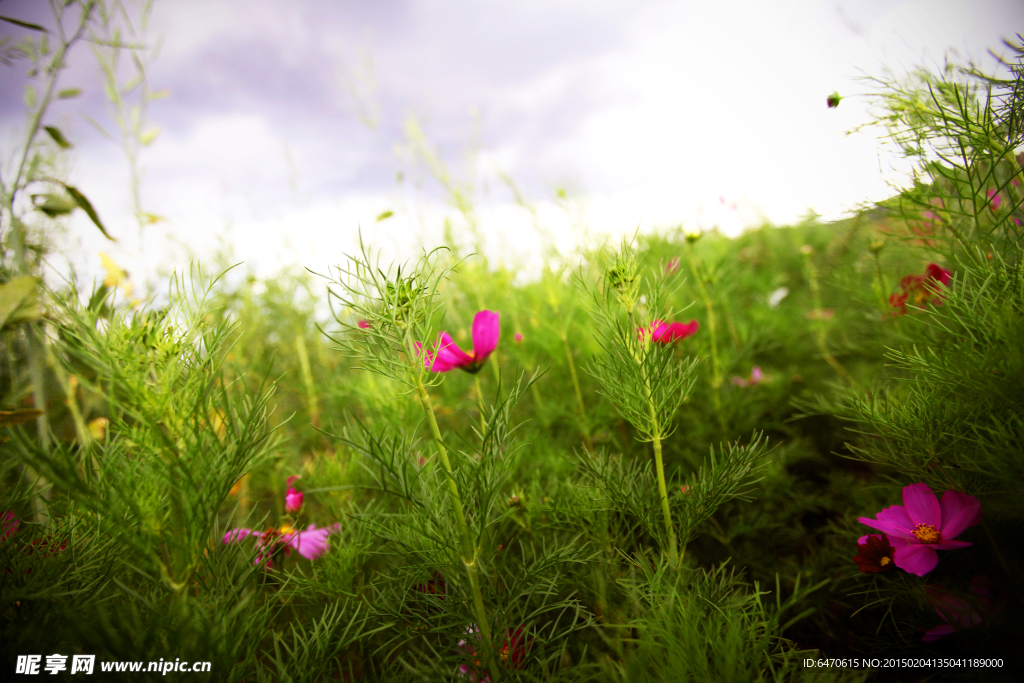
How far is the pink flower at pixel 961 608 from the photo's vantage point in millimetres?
426

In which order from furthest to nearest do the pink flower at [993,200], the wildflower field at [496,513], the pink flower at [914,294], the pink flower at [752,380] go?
the pink flower at [752,380] → the pink flower at [914,294] → the pink flower at [993,200] → the wildflower field at [496,513]

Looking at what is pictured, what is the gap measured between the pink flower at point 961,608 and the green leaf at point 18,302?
1.01 m

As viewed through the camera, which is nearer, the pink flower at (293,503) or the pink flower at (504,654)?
the pink flower at (504,654)

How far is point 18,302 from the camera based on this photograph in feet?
1.53

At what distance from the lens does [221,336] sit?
413mm

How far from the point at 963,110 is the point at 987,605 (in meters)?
0.57

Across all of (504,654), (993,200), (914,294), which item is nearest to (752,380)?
(914,294)

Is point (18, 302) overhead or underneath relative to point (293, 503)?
overhead

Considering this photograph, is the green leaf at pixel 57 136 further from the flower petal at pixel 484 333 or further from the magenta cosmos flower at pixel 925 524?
the magenta cosmos flower at pixel 925 524

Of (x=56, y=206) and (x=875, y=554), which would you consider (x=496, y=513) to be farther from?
(x=56, y=206)

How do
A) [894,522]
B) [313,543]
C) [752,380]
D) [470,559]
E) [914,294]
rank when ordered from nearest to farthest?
[470,559] → [894,522] → [313,543] → [914,294] → [752,380]

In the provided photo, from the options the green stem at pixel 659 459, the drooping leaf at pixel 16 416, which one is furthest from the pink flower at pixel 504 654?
the drooping leaf at pixel 16 416

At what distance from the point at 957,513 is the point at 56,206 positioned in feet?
3.70

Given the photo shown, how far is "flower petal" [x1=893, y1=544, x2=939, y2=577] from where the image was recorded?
46cm
